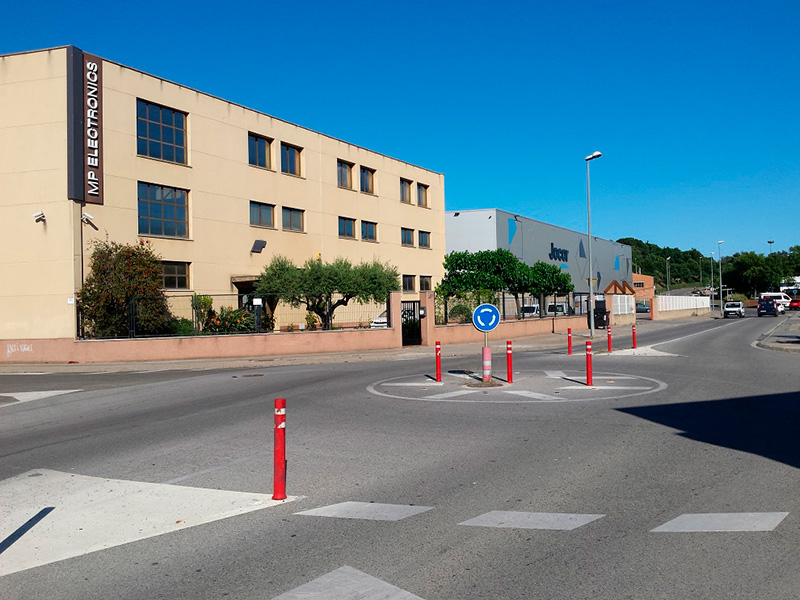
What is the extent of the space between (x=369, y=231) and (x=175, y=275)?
15.0 meters

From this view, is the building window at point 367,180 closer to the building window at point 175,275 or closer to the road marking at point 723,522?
the building window at point 175,275

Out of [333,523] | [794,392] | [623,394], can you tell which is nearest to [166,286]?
[623,394]

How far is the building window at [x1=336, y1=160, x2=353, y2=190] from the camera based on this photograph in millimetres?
41375

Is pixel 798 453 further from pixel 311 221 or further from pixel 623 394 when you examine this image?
pixel 311 221

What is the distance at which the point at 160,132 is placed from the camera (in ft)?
100

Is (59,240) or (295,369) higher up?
(59,240)

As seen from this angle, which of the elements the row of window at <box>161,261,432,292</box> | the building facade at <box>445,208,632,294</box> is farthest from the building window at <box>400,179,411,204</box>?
the row of window at <box>161,261,432,292</box>

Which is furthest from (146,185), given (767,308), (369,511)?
(767,308)

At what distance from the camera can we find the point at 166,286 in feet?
101

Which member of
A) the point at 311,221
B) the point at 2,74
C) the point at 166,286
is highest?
the point at 2,74

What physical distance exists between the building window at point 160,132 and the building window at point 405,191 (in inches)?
714

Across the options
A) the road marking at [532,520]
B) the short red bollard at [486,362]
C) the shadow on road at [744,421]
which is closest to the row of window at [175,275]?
the short red bollard at [486,362]

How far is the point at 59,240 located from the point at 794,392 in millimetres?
24407

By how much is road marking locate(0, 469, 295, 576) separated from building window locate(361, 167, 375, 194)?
Answer: 3677 cm
